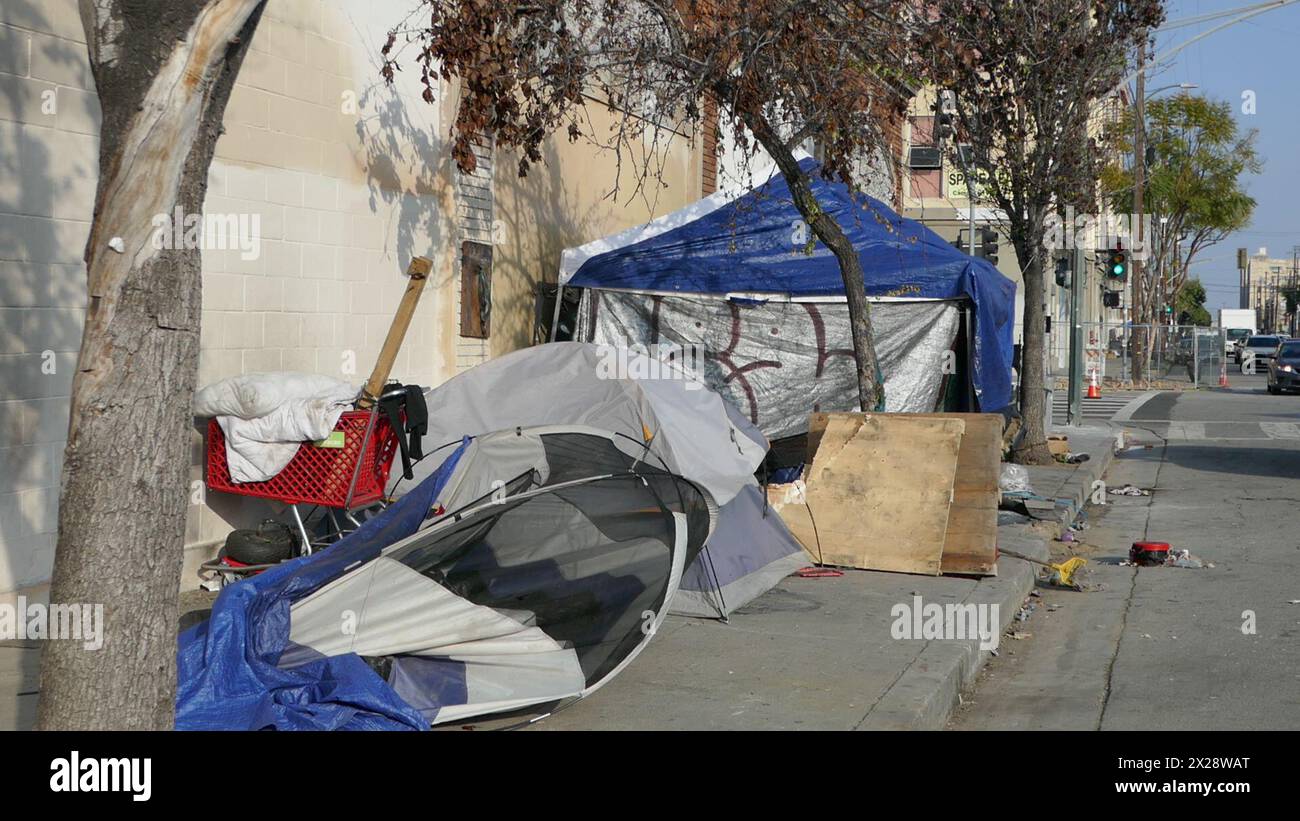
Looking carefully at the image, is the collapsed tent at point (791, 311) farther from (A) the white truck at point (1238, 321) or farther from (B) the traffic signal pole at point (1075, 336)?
(A) the white truck at point (1238, 321)

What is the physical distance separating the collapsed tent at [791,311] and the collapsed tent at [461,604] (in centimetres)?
643

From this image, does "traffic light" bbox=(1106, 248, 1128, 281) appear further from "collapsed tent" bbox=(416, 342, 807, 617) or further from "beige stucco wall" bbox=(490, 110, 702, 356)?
"collapsed tent" bbox=(416, 342, 807, 617)

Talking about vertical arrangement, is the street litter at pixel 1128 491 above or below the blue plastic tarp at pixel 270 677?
below

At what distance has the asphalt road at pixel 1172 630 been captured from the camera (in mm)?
6566

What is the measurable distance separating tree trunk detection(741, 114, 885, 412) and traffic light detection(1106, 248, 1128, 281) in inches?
551

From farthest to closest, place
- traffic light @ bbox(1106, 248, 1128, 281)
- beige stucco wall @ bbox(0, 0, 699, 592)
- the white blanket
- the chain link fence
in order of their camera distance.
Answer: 1. the chain link fence
2. traffic light @ bbox(1106, 248, 1128, 281)
3. the white blanket
4. beige stucco wall @ bbox(0, 0, 699, 592)

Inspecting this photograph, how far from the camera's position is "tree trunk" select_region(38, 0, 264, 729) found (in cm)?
366

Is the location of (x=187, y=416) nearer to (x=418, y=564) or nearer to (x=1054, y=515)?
(x=418, y=564)

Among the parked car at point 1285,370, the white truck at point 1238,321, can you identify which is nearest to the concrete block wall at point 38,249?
the parked car at point 1285,370

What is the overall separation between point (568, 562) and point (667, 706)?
0.81 meters

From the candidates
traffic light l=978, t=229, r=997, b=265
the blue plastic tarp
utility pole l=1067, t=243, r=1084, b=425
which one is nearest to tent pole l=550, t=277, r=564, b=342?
the blue plastic tarp

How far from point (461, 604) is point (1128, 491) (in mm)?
11833

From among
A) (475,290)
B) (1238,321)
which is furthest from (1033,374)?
(1238,321)
